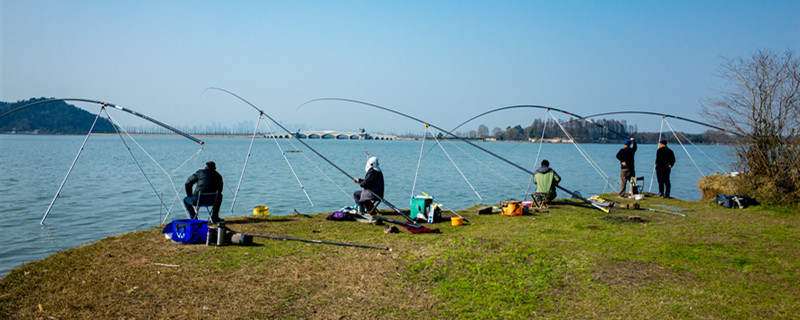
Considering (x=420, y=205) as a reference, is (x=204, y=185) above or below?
above

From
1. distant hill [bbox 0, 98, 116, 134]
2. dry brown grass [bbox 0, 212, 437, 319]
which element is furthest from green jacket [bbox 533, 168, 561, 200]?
distant hill [bbox 0, 98, 116, 134]

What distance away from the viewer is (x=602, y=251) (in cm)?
771

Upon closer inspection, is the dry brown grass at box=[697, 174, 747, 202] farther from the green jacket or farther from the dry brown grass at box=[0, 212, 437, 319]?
the dry brown grass at box=[0, 212, 437, 319]

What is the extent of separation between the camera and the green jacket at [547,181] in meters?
13.1

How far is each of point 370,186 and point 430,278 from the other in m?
5.14

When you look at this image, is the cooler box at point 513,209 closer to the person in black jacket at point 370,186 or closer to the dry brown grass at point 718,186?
the person in black jacket at point 370,186

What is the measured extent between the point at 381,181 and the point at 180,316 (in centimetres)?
693

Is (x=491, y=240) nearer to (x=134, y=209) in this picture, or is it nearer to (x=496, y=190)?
(x=134, y=209)

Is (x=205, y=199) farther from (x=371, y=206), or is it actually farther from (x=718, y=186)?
(x=718, y=186)

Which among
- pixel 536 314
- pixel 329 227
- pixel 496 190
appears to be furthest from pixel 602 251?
pixel 496 190

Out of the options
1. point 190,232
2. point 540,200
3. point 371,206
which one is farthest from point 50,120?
point 540,200

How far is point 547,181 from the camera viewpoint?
13.1 m

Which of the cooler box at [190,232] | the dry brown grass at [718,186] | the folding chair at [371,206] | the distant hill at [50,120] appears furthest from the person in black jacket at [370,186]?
the distant hill at [50,120]

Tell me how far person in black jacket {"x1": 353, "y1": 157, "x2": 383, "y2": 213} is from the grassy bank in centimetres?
209
